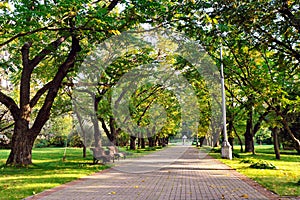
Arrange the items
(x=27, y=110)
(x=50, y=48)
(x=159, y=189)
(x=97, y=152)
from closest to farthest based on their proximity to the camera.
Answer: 1. (x=159, y=189)
2. (x=50, y=48)
3. (x=27, y=110)
4. (x=97, y=152)

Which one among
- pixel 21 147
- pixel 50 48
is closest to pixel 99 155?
pixel 21 147

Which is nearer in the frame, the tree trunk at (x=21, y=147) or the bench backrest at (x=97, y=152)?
the tree trunk at (x=21, y=147)

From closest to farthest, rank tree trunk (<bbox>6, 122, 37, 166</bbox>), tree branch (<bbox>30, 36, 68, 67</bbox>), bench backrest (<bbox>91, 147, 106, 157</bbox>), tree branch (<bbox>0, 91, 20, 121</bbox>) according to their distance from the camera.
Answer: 1. tree branch (<bbox>30, 36, 68, 67</bbox>)
2. tree trunk (<bbox>6, 122, 37, 166</bbox>)
3. tree branch (<bbox>0, 91, 20, 121</bbox>)
4. bench backrest (<bbox>91, 147, 106, 157</bbox>)

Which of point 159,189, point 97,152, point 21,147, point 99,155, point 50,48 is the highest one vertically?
point 50,48

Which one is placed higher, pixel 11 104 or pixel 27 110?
pixel 11 104

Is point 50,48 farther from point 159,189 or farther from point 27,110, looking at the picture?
point 159,189

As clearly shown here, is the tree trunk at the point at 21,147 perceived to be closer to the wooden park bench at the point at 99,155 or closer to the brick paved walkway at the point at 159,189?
the wooden park bench at the point at 99,155

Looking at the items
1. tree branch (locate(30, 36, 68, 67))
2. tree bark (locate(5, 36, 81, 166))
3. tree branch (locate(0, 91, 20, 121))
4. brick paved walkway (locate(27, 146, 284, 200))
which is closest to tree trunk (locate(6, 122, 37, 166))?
tree bark (locate(5, 36, 81, 166))

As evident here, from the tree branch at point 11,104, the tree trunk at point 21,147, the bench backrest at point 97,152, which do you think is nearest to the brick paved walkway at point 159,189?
the tree trunk at point 21,147

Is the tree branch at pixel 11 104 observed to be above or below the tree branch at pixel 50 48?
below

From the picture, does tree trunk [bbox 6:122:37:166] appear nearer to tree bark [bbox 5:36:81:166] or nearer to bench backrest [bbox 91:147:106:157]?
tree bark [bbox 5:36:81:166]

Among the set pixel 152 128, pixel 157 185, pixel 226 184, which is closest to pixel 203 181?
pixel 226 184

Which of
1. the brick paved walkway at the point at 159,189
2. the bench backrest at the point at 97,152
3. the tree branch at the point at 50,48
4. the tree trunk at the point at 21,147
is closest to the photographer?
the brick paved walkway at the point at 159,189

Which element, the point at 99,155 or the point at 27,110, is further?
the point at 99,155
